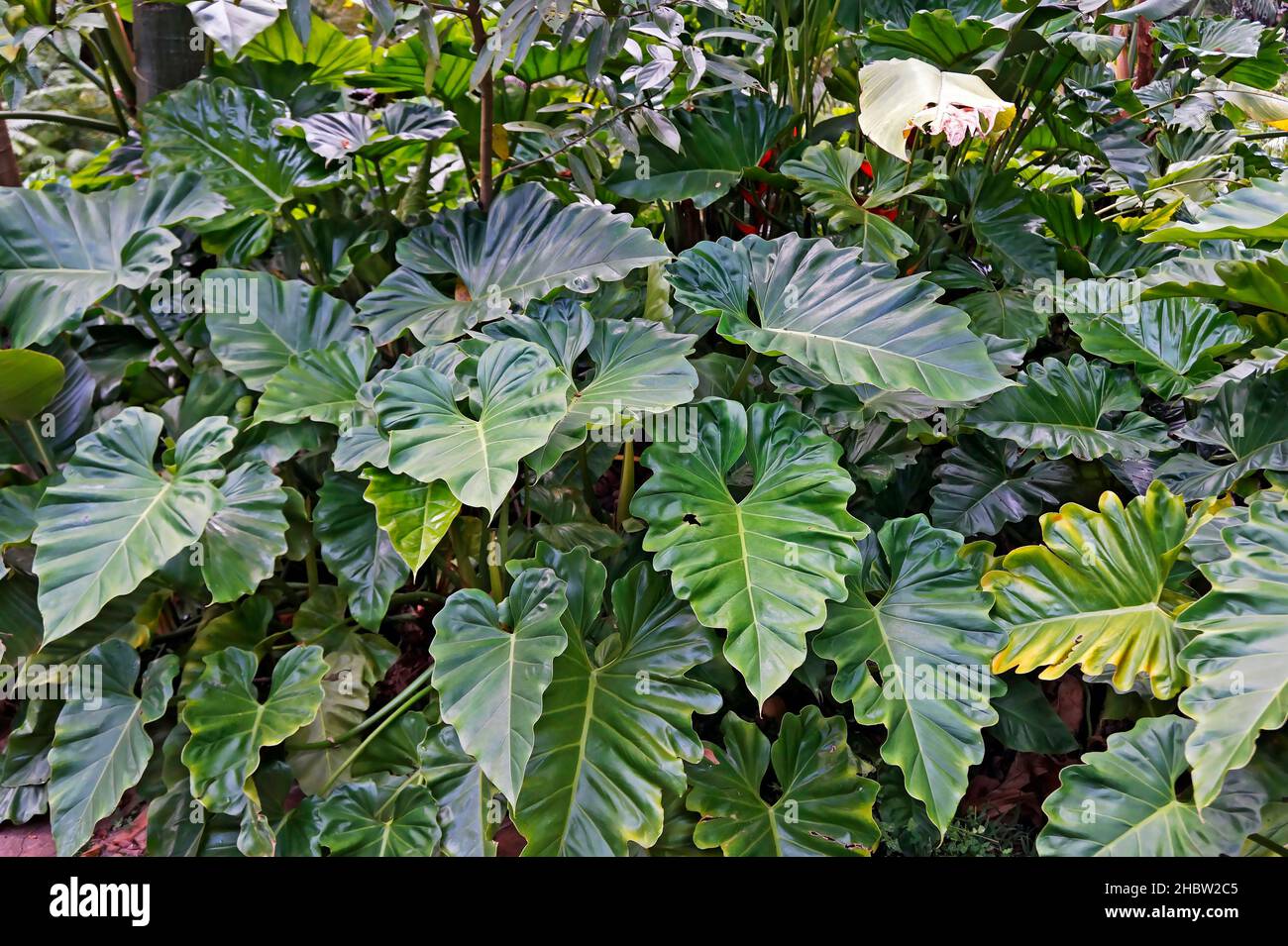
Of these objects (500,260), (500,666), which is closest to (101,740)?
(500,666)

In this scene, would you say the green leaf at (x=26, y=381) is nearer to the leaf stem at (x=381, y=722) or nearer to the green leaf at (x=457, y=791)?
the leaf stem at (x=381, y=722)

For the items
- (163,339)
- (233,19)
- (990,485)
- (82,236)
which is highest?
(233,19)

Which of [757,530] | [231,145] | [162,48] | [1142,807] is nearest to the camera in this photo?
[1142,807]

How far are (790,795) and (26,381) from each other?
175cm

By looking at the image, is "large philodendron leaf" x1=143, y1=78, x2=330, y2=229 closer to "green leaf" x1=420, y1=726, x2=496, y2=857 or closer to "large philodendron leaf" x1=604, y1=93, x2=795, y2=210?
"large philodendron leaf" x1=604, y1=93, x2=795, y2=210

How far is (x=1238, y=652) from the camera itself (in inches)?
52.0

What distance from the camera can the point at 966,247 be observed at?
2631 mm

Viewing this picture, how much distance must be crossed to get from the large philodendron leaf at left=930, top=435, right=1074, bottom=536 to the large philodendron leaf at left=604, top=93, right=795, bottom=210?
0.90m

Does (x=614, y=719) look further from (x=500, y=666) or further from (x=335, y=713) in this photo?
(x=335, y=713)

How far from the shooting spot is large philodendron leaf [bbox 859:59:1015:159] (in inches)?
67.5

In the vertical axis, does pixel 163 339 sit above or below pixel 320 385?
below

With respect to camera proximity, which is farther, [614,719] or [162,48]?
[162,48]

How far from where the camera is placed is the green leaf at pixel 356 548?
1.88 metres

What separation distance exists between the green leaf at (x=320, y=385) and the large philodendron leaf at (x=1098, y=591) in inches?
52.2
